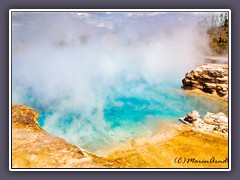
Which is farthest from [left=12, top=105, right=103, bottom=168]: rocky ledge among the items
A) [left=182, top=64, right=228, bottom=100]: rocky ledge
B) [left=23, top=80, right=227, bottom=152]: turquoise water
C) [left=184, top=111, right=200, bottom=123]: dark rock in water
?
[left=182, top=64, right=228, bottom=100]: rocky ledge

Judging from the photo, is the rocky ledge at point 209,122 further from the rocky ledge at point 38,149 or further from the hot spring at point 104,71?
the rocky ledge at point 38,149

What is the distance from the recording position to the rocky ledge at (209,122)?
13.3 feet

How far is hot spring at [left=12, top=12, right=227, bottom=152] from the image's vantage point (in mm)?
4047

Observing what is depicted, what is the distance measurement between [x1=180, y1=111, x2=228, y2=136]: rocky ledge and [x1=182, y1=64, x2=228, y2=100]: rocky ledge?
0.28 meters

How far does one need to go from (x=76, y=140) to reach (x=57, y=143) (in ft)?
0.81

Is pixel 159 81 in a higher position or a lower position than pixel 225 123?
higher

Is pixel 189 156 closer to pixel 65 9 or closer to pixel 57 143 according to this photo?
pixel 57 143

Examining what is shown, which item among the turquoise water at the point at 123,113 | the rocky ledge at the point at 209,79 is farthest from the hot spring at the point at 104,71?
the rocky ledge at the point at 209,79

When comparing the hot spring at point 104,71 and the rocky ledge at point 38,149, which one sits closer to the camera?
the rocky ledge at point 38,149

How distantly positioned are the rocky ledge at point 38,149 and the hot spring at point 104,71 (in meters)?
0.10

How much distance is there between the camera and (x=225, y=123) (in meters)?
4.05

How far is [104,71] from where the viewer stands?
13.7ft

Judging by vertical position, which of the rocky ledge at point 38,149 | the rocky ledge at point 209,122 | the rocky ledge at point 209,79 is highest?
the rocky ledge at point 209,79
